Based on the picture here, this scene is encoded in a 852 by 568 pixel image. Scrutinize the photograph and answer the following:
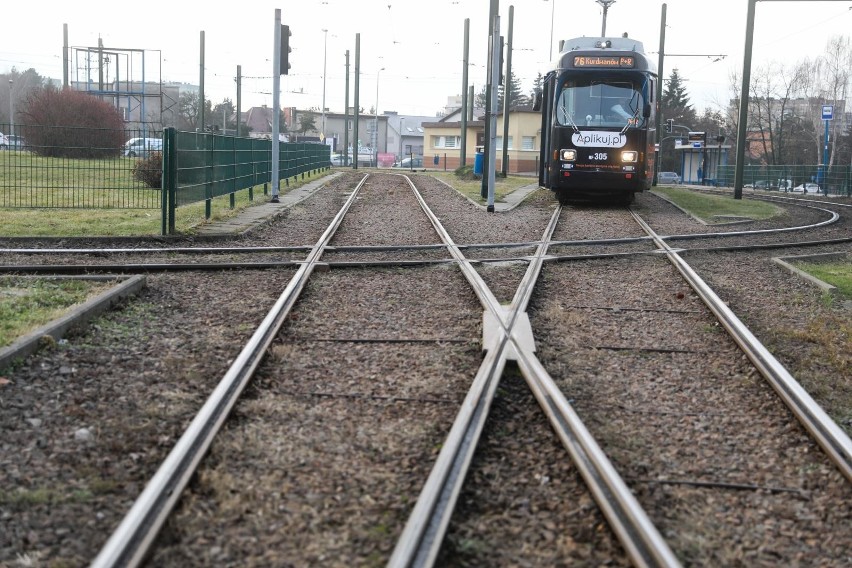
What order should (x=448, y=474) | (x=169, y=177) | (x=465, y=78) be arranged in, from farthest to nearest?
(x=465, y=78) < (x=169, y=177) < (x=448, y=474)

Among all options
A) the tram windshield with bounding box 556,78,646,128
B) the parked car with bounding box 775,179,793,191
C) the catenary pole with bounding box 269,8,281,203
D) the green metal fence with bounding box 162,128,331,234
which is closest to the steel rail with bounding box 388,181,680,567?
the green metal fence with bounding box 162,128,331,234

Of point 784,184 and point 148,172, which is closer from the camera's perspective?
point 148,172

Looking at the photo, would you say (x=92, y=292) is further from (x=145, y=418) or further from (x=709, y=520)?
(x=709, y=520)

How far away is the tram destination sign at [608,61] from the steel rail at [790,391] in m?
11.7

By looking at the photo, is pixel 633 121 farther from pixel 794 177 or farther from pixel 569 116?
pixel 794 177

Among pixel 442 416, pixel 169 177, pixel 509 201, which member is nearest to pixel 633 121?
pixel 509 201

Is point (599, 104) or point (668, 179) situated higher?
point (599, 104)

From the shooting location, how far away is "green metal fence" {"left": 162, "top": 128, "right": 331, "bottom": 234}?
14008mm

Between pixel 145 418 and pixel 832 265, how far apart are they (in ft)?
31.5

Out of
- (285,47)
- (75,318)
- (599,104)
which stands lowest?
(75,318)

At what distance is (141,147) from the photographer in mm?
21172

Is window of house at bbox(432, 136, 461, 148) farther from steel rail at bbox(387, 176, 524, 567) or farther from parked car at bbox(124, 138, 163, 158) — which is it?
steel rail at bbox(387, 176, 524, 567)

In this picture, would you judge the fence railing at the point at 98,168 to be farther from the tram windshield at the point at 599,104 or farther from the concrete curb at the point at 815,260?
the concrete curb at the point at 815,260

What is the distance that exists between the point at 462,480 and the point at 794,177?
44.2 meters
